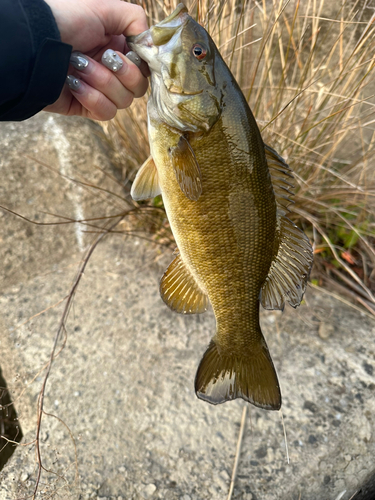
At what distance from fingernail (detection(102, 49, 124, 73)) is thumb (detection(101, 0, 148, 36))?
198 millimetres

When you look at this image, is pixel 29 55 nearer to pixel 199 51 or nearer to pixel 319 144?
pixel 199 51

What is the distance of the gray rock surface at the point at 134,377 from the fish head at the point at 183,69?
126 cm

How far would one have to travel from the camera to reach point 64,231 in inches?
111

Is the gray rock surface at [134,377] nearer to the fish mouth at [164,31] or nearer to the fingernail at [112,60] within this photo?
the fingernail at [112,60]

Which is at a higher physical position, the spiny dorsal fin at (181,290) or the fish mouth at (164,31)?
the fish mouth at (164,31)

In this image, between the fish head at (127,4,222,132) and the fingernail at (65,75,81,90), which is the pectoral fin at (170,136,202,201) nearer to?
the fish head at (127,4,222,132)

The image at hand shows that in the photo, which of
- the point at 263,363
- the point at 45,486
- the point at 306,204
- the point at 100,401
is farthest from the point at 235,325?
the point at 306,204

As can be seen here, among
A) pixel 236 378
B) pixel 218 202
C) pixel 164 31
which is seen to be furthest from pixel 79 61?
pixel 236 378

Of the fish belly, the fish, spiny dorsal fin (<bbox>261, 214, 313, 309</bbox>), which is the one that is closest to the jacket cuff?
the fish

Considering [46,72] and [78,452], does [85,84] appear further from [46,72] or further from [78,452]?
[78,452]

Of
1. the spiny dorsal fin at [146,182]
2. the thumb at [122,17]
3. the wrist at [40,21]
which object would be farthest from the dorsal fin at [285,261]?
the wrist at [40,21]

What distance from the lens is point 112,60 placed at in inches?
49.2

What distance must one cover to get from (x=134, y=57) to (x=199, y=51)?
0.28 metres

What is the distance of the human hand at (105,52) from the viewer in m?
1.29
